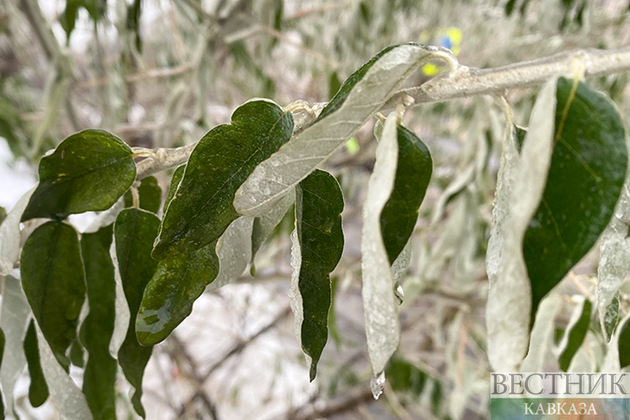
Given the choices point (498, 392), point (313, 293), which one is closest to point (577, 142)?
point (313, 293)

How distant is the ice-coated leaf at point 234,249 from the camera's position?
0.88ft

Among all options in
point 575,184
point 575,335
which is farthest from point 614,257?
point 575,335

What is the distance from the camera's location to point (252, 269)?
31 centimetres

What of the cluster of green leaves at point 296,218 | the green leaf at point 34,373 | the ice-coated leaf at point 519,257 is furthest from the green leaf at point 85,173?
the ice-coated leaf at point 519,257

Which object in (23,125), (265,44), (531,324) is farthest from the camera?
(23,125)

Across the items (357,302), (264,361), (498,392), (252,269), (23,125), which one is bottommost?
(264,361)

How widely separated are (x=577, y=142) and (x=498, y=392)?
247mm

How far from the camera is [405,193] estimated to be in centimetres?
19

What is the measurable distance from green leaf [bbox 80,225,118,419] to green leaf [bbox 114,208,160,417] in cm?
3

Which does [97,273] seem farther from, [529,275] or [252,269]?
[529,275]

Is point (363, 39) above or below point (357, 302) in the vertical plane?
above

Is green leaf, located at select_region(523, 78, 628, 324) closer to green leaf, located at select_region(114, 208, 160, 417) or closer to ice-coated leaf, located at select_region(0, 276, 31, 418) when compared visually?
green leaf, located at select_region(114, 208, 160, 417)

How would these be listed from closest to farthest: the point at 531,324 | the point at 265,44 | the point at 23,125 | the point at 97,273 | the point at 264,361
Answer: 1. the point at 531,324
2. the point at 97,273
3. the point at 265,44
4. the point at 23,125
5. the point at 264,361

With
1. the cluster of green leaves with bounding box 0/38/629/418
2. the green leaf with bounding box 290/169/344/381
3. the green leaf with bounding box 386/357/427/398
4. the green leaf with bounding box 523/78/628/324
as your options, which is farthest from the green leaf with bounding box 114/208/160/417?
the green leaf with bounding box 386/357/427/398
